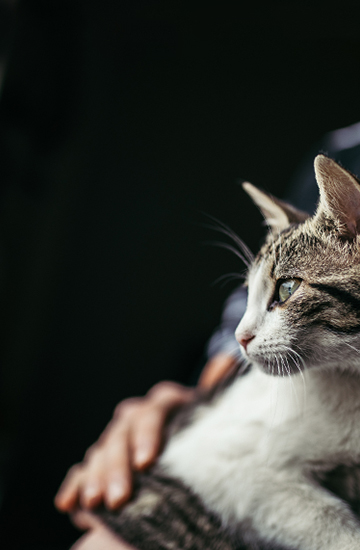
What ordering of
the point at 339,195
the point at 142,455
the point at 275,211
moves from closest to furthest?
the point at 339,195, the point at 275,211, the point at 142,455

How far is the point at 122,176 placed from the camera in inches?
31.0

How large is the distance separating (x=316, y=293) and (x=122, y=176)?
562mm

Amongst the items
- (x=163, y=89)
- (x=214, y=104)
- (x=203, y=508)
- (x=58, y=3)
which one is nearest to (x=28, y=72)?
(x=58, y=3)

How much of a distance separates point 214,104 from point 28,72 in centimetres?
55

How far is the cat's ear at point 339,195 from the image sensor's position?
285 mm

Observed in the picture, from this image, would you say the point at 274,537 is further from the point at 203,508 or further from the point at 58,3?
the point at 58,3

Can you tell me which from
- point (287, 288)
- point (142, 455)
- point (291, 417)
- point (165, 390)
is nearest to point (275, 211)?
point (287, 288)

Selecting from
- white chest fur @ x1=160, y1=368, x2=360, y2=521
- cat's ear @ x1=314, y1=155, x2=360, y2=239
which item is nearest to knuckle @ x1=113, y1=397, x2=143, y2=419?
white chest fur @ x1=160, y1=368, x2=360, y2=521

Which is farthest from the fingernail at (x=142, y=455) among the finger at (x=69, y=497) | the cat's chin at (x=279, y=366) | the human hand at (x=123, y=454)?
the cat's chin at (x=279, y=366)

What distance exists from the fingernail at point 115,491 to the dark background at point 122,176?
10.7 inches

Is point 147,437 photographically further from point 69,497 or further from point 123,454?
point 69,497

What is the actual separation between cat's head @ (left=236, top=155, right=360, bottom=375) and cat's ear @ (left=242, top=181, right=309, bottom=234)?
1 centimetres

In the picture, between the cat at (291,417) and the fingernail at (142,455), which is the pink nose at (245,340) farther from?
the fingernail at (142,455)

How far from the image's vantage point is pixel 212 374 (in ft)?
2.35
